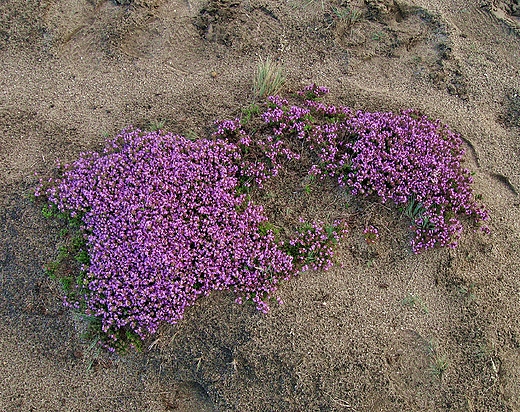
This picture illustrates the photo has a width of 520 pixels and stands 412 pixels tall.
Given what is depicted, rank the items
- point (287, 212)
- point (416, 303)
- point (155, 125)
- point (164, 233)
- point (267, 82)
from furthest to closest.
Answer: point (267, 82) < point (155, 125) < point (287, 212) < point (416, 303) < point (164, 233)

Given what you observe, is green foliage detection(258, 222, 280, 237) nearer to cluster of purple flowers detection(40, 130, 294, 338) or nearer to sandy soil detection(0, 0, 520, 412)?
cluster of purple flowers detection(40, 130, 294, 338)

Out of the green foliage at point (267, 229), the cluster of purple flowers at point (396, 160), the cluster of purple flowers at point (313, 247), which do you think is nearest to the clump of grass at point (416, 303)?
the cluster of purple flowers at point (396, 160)

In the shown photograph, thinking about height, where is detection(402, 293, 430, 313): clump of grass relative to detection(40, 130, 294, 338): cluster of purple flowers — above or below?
above

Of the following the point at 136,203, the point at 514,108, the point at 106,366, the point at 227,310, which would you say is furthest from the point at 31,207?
the point at 514,108

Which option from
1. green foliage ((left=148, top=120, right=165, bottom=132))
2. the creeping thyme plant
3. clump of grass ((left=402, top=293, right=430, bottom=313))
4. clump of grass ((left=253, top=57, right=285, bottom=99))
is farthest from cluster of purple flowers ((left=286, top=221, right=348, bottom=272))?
green foliage ((left=148, top=120, right=165, bottom=132))

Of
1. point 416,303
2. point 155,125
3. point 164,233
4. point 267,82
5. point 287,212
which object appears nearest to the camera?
point 164,233

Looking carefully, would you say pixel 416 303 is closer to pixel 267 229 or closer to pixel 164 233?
pixel 267 229

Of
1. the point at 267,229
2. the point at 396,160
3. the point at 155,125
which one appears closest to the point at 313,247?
the point at 267,229

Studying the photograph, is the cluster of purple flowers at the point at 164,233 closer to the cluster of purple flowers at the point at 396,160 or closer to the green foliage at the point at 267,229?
the green foliage at the point at 267,229
